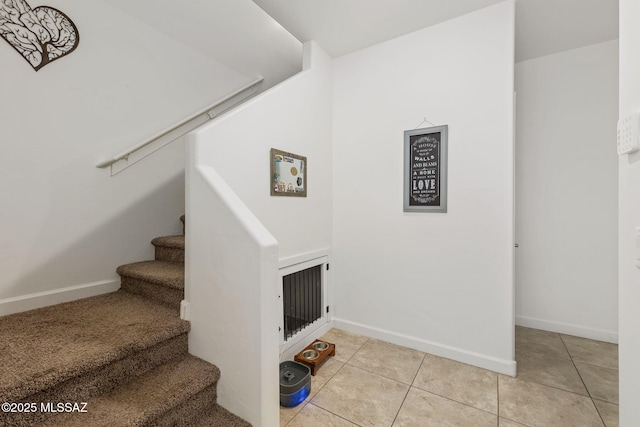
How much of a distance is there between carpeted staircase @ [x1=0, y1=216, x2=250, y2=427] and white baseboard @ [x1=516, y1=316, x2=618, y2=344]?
2.96 meters

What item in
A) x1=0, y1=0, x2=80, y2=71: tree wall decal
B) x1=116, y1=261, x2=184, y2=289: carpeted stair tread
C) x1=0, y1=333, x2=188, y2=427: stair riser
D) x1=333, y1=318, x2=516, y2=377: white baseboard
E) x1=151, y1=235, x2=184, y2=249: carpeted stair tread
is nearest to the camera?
x1=0, y1=333, x2=188, y2=427: stair riser

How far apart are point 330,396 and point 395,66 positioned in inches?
106

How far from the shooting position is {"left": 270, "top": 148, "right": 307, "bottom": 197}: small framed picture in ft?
6.92

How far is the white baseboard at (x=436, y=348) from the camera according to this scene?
6.66 ft

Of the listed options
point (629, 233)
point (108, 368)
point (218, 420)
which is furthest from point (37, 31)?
point (629, 233)

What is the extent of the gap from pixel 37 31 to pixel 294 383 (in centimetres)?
283

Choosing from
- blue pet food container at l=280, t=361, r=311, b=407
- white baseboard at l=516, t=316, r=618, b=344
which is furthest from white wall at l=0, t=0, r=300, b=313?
white baseboard at l=516, t=316, r=618, b=344

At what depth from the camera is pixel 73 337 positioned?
1.40 meters

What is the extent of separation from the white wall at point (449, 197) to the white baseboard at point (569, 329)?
45.4 inches

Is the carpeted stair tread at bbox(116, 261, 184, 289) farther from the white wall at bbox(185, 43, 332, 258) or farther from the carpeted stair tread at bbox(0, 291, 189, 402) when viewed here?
the white wall at bbox(185, 43, 332, 258)

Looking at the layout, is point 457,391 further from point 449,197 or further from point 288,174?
point 288,174

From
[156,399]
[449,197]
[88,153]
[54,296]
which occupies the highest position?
[88,153]

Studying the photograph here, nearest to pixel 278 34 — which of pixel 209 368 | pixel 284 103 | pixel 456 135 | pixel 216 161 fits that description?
pixel 284 103

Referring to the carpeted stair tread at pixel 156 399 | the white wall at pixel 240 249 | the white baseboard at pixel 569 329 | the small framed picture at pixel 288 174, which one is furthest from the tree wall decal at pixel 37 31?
the white baseboard at pixel 569 329
